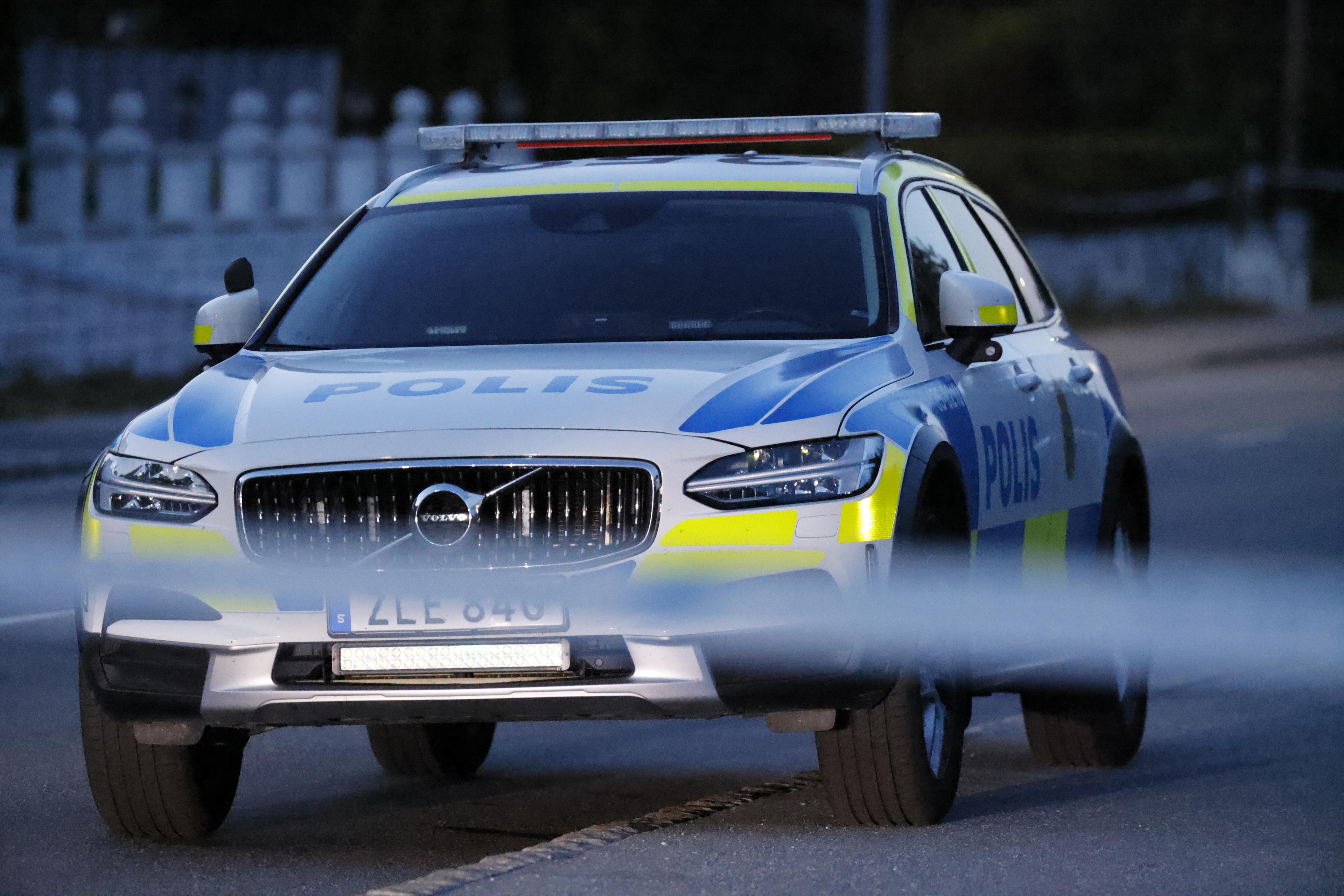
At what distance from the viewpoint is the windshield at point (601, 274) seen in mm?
7352

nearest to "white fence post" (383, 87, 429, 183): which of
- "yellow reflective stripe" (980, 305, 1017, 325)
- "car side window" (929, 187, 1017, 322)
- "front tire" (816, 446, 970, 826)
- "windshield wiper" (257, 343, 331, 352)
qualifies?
"car side window" (929, 187, 1017, 322)

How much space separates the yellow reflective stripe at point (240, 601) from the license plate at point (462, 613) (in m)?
0.21

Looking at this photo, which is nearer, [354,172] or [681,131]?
[681,131]

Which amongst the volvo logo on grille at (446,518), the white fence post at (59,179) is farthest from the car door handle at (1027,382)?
the white fence post at (59,179)

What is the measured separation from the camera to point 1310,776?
7883 mm

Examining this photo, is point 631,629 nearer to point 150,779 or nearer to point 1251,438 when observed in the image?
point 150,779

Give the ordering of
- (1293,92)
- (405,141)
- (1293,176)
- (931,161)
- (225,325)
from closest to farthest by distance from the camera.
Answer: (225,325) → (931,161) → (405,141) → (1293,176) → (1293,92)

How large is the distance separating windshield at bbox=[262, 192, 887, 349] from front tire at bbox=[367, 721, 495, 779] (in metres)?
1.15

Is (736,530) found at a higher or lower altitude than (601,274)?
lower

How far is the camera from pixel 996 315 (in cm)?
732

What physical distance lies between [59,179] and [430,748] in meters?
18.2

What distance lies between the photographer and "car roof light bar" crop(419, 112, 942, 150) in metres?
8.09

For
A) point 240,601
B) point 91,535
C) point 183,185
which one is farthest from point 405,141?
point 240,601

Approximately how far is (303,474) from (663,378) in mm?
873
